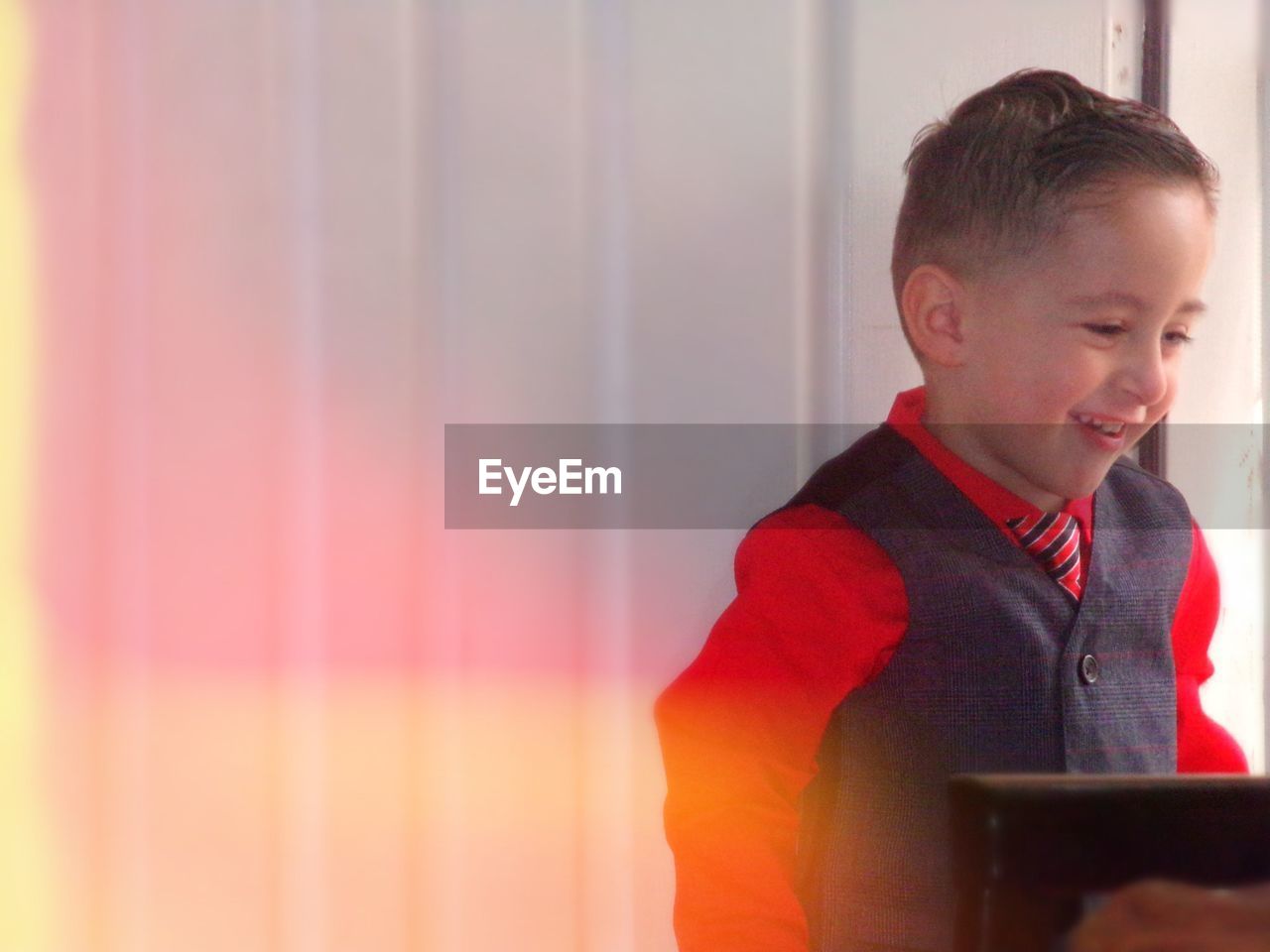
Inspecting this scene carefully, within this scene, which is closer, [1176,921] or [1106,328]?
[1176,921]

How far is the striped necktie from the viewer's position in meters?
0.79

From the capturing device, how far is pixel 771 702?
768 mm

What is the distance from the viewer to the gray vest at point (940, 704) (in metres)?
0.76

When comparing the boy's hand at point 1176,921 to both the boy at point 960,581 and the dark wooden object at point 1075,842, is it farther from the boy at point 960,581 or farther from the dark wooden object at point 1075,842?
the boy at point 960,581

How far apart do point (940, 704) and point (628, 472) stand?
0.27 m

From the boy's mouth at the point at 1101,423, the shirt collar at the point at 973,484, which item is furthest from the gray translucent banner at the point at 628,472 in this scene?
the boy's mouth at the point at 1101,423

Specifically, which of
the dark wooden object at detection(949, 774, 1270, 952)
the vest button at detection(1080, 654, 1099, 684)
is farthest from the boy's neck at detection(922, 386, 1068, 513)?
the dark wooden object at detection(949, 774, 1270, 952)

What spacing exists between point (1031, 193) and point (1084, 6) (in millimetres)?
242

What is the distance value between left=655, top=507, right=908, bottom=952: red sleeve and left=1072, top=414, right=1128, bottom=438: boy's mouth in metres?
0.16

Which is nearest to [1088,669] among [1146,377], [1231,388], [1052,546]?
[1052,546]

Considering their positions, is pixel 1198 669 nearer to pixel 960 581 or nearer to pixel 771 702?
pixel 960 581

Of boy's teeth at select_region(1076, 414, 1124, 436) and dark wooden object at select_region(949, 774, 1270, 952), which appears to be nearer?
dark wooden object at select_region(949, 774, 1270, 952)

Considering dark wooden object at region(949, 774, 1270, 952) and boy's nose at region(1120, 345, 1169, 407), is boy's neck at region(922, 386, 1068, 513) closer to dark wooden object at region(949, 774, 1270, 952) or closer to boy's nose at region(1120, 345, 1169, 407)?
boy's nose at region(1120, 345, 1169, 407)

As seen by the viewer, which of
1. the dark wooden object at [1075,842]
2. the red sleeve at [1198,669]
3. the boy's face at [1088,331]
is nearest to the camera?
the dark wooden object at [1075,842]
